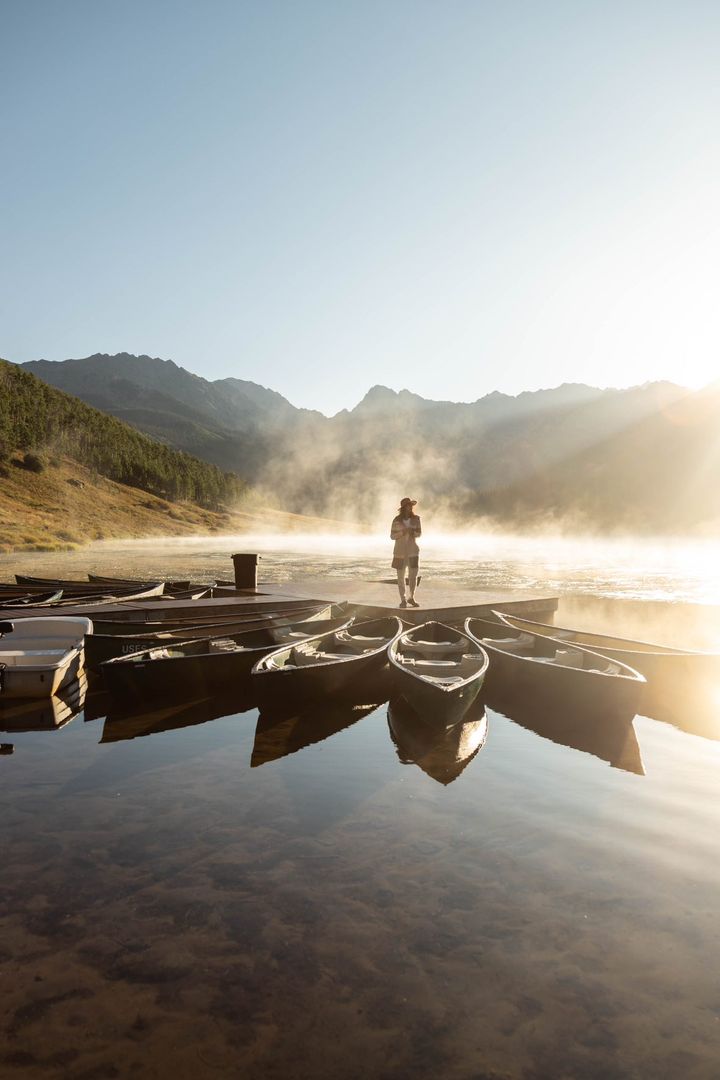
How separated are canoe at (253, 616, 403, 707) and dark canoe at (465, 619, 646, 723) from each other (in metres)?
2.30

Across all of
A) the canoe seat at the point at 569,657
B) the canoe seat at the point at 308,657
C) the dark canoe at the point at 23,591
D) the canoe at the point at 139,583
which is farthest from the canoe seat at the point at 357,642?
the dark canoe at the point at 23,591

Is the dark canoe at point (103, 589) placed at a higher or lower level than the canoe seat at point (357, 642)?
higher

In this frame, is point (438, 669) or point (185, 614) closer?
point (438, 669)

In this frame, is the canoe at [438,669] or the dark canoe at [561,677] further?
the dark canoe at [561,677]

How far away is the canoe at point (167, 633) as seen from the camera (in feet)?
41.1

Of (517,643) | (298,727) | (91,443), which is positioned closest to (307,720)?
(298,727)

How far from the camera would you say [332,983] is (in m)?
4.55

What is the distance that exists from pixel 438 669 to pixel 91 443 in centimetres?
12496

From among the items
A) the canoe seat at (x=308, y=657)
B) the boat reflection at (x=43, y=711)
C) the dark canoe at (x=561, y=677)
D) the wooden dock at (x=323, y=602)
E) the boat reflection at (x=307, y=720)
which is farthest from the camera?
the wooden dock at (x=323, y=602)

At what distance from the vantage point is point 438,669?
12.5 m

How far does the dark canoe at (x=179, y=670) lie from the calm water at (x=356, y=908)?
125cm

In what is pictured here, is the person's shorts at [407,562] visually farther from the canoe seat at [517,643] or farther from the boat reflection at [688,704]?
the boat reflection at [688,704]

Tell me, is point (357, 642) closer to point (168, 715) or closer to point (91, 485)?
point (168, 715)

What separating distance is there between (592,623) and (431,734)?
14.6 meters
